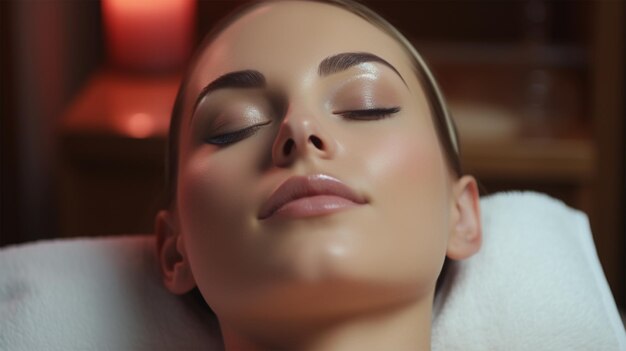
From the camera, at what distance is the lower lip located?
1.13 m

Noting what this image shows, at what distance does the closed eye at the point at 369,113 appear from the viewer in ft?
4.01

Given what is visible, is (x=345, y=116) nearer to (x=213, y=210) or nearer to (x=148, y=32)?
(x=213, y=210)

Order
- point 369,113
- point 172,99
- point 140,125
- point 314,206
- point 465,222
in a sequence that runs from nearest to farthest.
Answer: point 314,206 → point 369,113 → point 465,222 → point 140,125 → point 172,99

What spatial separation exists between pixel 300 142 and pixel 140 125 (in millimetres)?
1139

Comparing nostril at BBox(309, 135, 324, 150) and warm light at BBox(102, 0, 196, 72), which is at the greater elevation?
nostril at BBox(309, 135, 324, 150)

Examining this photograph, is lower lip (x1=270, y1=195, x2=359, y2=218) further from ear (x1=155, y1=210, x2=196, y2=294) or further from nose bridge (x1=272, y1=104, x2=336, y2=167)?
ear (x1=155, y1=210, x2=196, y2=294)

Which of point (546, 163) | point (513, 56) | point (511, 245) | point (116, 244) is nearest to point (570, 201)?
Result: point (546, 163)

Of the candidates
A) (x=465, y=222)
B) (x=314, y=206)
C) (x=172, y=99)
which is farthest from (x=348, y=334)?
(x=172, y=99)

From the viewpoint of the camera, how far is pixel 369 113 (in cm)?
124

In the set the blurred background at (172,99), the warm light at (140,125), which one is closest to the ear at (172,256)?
the blurred background at (172,99)

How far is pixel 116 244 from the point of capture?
1508 millimetres

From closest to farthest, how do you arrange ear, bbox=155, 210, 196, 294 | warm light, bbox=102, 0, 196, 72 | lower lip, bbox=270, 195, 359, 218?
lower lip, bbox=270, 195, 359, 218 → ear, bbox=155, 210, 196, 294 → warm light, bbox=102, 0, 196, 72

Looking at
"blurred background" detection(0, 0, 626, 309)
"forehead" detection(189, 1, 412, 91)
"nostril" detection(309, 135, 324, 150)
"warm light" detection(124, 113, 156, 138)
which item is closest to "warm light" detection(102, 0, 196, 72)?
"blurred background" detection(0, 0, 626, 309)

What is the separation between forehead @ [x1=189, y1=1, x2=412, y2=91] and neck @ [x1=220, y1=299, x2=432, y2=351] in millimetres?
262
